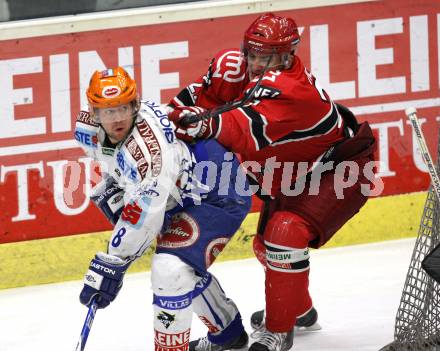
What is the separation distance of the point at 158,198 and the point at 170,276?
0.77ft

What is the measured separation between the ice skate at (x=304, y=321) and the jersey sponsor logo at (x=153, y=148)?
Answer: 1079 mm

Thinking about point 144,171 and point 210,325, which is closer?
point 144,171

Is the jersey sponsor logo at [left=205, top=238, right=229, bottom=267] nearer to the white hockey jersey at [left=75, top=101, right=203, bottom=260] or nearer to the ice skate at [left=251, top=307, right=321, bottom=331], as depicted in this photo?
the white hockey jersey at [left=75, top=101, right=203, bottom=260]

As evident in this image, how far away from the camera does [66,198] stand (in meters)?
5.14

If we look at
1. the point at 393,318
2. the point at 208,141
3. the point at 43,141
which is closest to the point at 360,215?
the point at 393,318

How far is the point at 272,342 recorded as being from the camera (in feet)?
13.5

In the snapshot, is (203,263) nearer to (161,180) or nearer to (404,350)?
(161,180)

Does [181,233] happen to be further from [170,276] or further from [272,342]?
[272,342]

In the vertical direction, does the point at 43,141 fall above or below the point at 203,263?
above

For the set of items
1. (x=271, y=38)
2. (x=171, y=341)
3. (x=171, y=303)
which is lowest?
(x=171, y=341)

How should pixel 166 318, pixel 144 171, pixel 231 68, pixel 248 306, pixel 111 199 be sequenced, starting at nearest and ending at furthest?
pixel 144 171
pixel 166 318
pixel 111 199
pixel 231 68
pixel 248 306

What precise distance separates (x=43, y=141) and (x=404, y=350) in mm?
1824

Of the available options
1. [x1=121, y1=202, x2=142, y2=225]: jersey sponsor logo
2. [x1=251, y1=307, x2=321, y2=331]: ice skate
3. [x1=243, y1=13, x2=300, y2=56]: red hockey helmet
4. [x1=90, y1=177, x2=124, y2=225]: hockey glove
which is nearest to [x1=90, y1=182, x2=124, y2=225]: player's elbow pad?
[x1=90, y1=177, x2=124, y2=225]: hockey glove

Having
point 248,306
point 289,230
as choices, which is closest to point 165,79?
point 248,306
